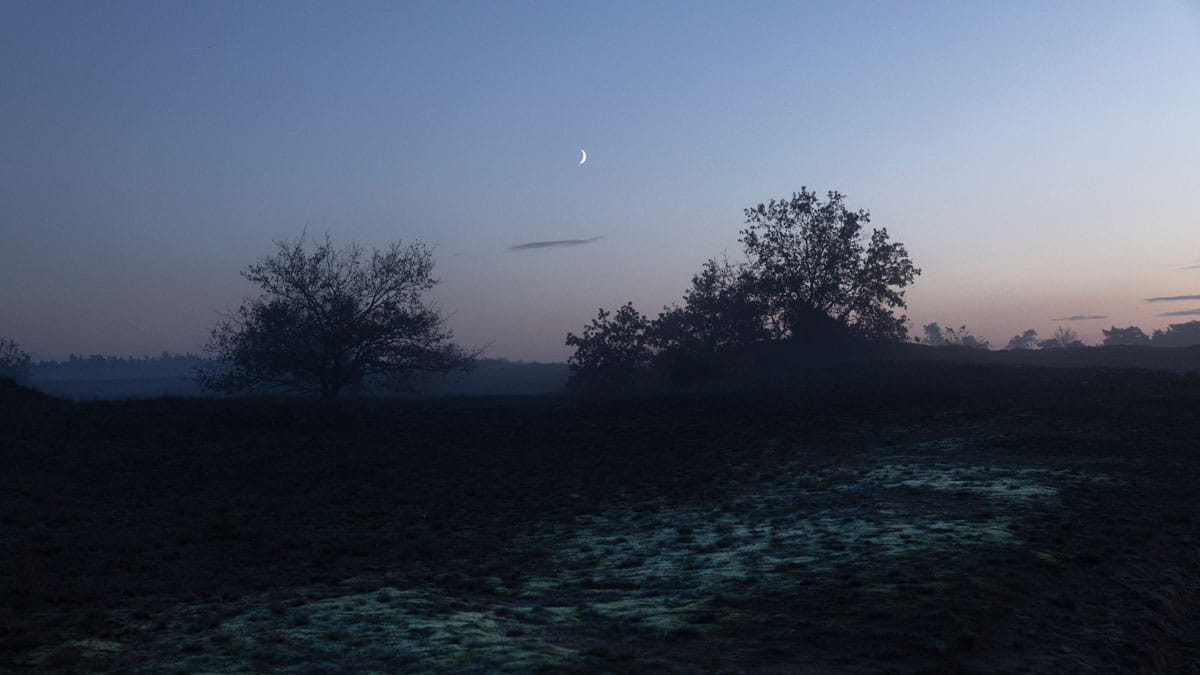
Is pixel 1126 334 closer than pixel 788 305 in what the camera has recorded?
No

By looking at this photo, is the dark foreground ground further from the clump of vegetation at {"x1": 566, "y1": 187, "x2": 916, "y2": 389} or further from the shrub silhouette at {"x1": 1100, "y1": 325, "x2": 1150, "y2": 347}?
the shrub silhouette at {"x1": 1100, "y1": 325, "x2": 1150, "y2": 347}

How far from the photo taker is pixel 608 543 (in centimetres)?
1303

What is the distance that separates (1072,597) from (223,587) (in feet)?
33.1

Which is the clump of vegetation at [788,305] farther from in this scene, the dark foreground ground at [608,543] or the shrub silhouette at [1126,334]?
the shrub silhouette at [1126,334]

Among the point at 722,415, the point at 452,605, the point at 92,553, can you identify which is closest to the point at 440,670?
the point at 452,605

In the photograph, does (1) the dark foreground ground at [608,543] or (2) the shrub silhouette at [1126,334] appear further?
(2) the shrub silhouette at [1126,334]

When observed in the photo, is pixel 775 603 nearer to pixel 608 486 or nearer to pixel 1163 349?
pixel 608 486

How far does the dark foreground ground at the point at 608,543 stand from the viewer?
26.2 ft

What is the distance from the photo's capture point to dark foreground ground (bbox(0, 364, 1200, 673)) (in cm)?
800

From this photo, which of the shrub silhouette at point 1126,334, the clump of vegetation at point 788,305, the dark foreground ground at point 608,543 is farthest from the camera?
the shrub silhouette at point 1126,334

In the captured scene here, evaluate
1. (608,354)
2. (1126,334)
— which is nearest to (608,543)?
(608,354)

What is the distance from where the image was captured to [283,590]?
1051 centimetres

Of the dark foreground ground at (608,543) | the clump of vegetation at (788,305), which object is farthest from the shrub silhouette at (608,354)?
the dark foreground ground at (608,543)

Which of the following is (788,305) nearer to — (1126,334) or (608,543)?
(608,543)
